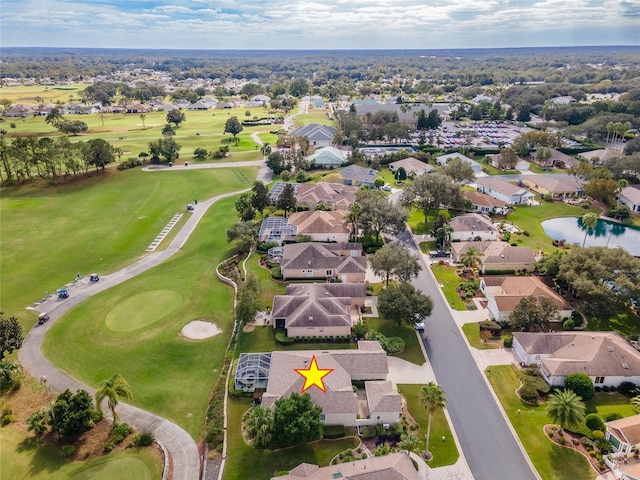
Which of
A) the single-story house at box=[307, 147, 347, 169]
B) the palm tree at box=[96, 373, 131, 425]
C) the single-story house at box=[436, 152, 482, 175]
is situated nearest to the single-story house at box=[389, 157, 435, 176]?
the single-story house at box=[436, 152, 482, 175]

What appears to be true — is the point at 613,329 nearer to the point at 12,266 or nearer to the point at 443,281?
the point at 443,281

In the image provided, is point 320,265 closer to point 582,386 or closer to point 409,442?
point 409,442

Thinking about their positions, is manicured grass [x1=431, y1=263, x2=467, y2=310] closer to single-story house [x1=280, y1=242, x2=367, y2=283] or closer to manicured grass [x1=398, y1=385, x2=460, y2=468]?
single-story house [x1=280, y1=242, x2=367, y2=283]

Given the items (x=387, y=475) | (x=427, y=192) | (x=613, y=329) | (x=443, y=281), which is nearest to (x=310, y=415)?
(x=387, y=475)

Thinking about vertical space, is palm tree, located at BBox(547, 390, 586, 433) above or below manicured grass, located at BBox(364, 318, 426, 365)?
above

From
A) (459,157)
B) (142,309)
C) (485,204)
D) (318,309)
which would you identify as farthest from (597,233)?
(142,309)
